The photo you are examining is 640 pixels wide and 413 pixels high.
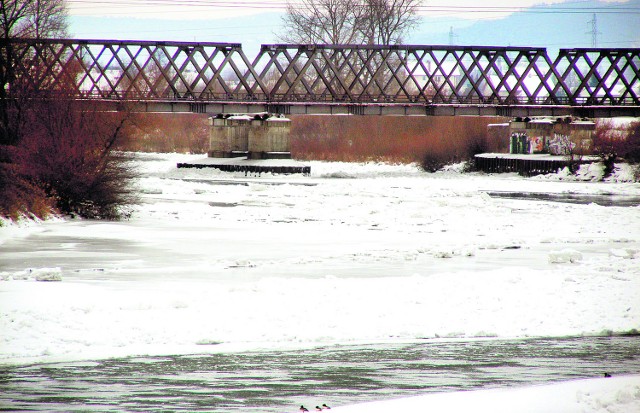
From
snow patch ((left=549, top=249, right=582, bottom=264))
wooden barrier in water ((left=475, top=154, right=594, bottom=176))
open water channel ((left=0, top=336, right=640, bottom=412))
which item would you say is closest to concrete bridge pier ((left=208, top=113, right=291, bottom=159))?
wooden barrier in water ((left=475, top=154, right=594, bottom=176))

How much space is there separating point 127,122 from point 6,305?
15481 millimetres

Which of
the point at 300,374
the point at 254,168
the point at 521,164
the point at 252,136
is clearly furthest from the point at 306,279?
the point at 252,136

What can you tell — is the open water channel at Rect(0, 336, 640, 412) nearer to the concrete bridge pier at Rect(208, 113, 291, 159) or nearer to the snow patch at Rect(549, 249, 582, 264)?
the snow patch at Rect(549, 249, 582, 264)

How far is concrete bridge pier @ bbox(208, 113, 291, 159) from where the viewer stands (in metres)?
59.0

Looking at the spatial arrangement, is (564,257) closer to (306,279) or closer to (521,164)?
(306,279)

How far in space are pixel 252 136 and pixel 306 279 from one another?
45.8m

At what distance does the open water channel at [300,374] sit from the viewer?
25.0 feet

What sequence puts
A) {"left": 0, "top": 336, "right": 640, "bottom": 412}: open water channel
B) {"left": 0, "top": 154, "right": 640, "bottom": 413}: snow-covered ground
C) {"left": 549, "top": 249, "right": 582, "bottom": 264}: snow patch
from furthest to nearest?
{"left": 549, "top": 249, "right": 582, "bottom": 264}: snow patch
{"left": 0, "top": 154, "right": 640, "bottom": 413}: snow-covered ground
{"left": 0, "top": 336, "right": 640, "bottom": 412}: open water channel

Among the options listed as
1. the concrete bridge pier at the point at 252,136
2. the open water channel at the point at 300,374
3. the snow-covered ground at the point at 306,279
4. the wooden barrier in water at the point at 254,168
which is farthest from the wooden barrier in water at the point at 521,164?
the open water channel at the point at 300,374

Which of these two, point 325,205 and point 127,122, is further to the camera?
point 325,205

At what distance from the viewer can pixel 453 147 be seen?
62812 mm

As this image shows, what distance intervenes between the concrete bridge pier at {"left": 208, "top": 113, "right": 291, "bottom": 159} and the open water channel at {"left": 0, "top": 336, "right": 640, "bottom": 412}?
161 ft

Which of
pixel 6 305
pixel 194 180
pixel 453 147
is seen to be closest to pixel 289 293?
pixel 6 305

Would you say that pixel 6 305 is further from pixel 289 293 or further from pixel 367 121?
pixel 367 121
